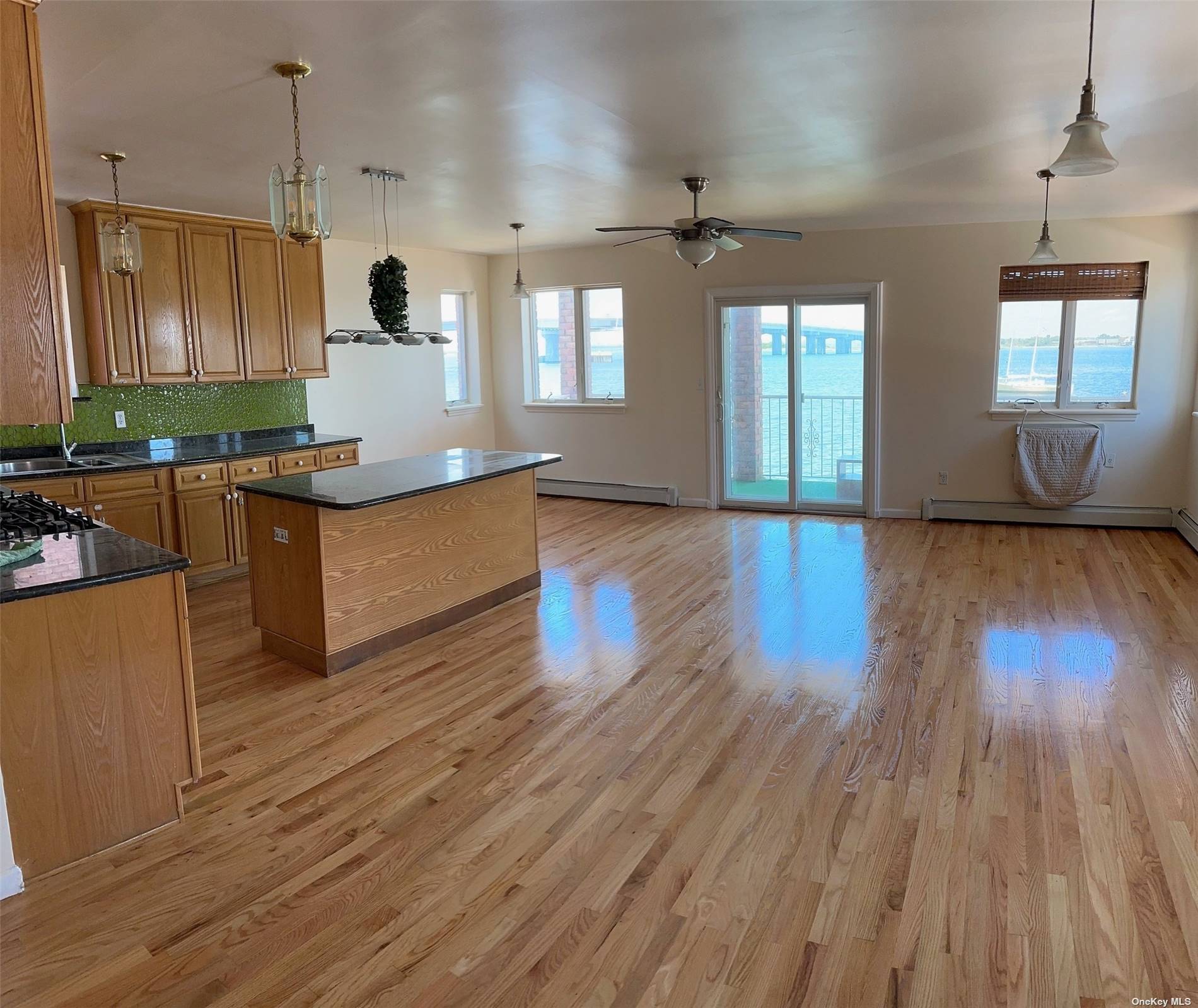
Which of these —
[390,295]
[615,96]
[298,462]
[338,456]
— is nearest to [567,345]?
[338,456]

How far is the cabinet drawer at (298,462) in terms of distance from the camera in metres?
5.86

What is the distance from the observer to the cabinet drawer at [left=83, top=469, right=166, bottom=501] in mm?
4875

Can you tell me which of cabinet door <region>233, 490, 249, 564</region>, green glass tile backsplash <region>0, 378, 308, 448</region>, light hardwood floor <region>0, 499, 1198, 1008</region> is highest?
green glass tile backsplash <region>0, 378, 308, 448</region>

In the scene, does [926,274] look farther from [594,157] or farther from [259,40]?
[259,40]

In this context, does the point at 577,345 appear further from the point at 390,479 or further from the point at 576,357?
the point at 390,479

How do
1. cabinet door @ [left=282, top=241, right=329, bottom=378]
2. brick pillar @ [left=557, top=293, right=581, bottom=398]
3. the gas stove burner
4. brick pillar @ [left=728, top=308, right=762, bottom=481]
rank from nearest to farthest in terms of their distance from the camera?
the gas stove burner → cabinet door @ [left=282, top=241, right=329, bottom=378] → brick pillar @ [left=728, top=308, right=762, bottom=481] → brick pillar @ [left=557, top=293, right=581, bottom=398]

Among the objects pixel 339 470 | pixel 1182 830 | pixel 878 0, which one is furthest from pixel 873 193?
pixel 1182 830

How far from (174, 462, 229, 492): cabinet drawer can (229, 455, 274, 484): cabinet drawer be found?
50 millimetres

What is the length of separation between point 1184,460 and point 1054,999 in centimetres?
594

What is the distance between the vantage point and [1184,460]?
255 inches

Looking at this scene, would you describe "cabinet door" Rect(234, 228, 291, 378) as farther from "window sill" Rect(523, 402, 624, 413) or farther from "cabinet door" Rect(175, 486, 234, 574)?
"window sill" Rect(523, 402, 624, 413)

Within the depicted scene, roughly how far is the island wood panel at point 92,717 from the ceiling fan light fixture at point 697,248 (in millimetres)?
3240

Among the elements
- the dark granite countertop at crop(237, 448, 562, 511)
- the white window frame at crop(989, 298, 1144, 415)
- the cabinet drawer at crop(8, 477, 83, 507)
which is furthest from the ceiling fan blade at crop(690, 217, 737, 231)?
the cabinet drawer at crop(8, 477, 83, 507)

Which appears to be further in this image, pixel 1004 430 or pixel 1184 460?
pixel 1004 430
